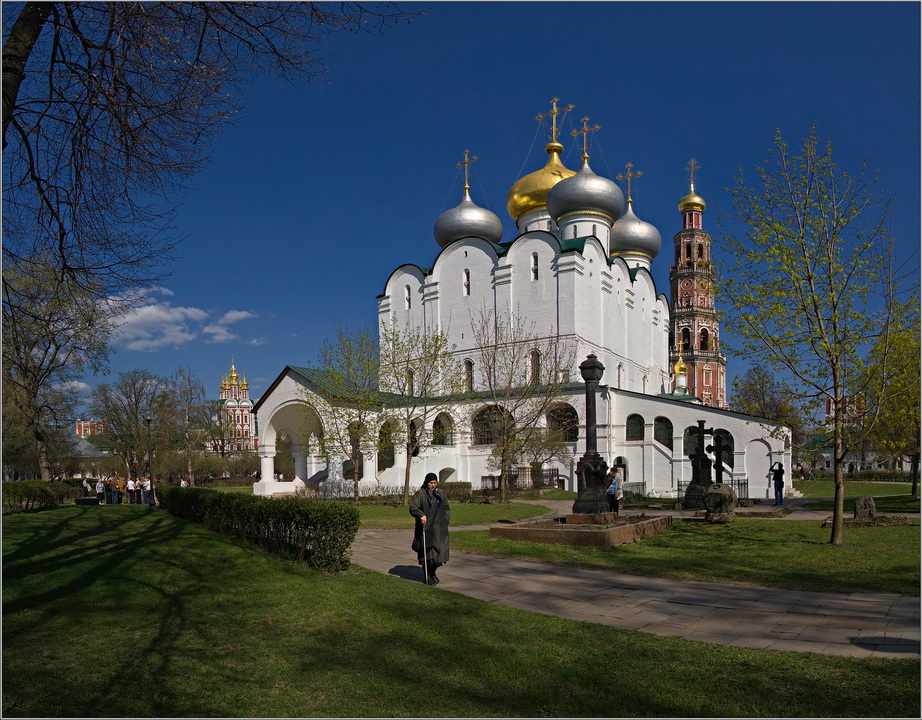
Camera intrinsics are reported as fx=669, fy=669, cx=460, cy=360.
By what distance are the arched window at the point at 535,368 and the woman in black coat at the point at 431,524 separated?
21.8 m

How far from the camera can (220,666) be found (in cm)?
540

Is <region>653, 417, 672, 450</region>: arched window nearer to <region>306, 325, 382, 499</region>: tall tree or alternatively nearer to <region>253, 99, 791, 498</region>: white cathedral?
<region>253, 99, 791, 498</region>: white cathedral

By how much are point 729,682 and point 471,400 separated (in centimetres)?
3067

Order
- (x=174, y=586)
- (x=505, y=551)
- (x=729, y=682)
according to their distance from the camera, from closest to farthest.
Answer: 1. (x=729, y=682)
2. (x=174, y=586)
3. (x=505, y=551)

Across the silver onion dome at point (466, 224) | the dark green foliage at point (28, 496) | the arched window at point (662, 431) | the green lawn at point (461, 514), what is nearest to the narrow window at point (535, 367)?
the arched window at point (662, 431)

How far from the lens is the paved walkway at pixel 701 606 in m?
6.46

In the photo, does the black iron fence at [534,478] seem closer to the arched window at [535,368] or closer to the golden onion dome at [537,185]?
the arched window at [535,368]

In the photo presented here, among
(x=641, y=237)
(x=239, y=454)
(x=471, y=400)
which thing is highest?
(x=641, y=237)

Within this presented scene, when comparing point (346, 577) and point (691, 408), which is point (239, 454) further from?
point (346, 577)

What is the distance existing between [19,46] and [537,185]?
40.4 metres

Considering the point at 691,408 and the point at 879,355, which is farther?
the point at 691,408

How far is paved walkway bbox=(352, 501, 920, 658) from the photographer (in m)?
6.46

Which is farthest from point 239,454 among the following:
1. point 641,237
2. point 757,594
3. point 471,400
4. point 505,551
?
point 757,594

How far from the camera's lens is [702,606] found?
8016 millimetres
